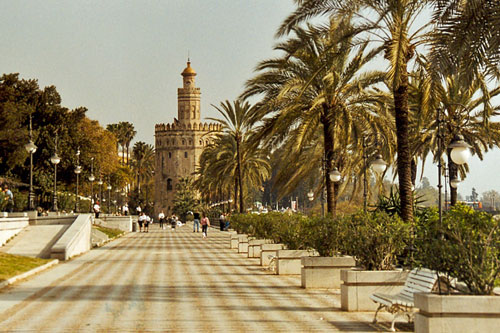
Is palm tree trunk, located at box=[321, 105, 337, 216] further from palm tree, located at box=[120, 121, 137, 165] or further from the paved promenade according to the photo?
palm tree, located at box=[120, 121, 137, 165]

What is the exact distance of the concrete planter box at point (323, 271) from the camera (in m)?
14.1

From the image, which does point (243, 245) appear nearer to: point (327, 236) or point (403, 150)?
point (403, 150)

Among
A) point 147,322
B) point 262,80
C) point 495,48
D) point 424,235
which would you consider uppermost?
point 262,80

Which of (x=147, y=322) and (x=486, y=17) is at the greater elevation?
(x=486, y=17)

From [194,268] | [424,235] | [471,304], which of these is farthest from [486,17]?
[194,268]

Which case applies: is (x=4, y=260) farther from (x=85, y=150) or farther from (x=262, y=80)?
(x=85, y=150)

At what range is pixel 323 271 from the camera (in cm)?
1409

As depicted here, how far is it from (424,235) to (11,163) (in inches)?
1735

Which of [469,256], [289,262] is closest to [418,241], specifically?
[469,256]

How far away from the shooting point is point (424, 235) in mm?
9172

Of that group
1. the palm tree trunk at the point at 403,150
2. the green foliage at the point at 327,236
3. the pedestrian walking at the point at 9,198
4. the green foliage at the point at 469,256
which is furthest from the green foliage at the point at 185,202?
the green foliage at the point at 469,256

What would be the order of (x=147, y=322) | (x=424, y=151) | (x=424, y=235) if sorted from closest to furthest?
(x=424, y=235) < (x=147, y=322) < (x=424, y=151)

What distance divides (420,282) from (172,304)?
15.0 ft

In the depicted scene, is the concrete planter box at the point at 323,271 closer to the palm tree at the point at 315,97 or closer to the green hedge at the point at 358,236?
the green hedge at the point at 358,236
